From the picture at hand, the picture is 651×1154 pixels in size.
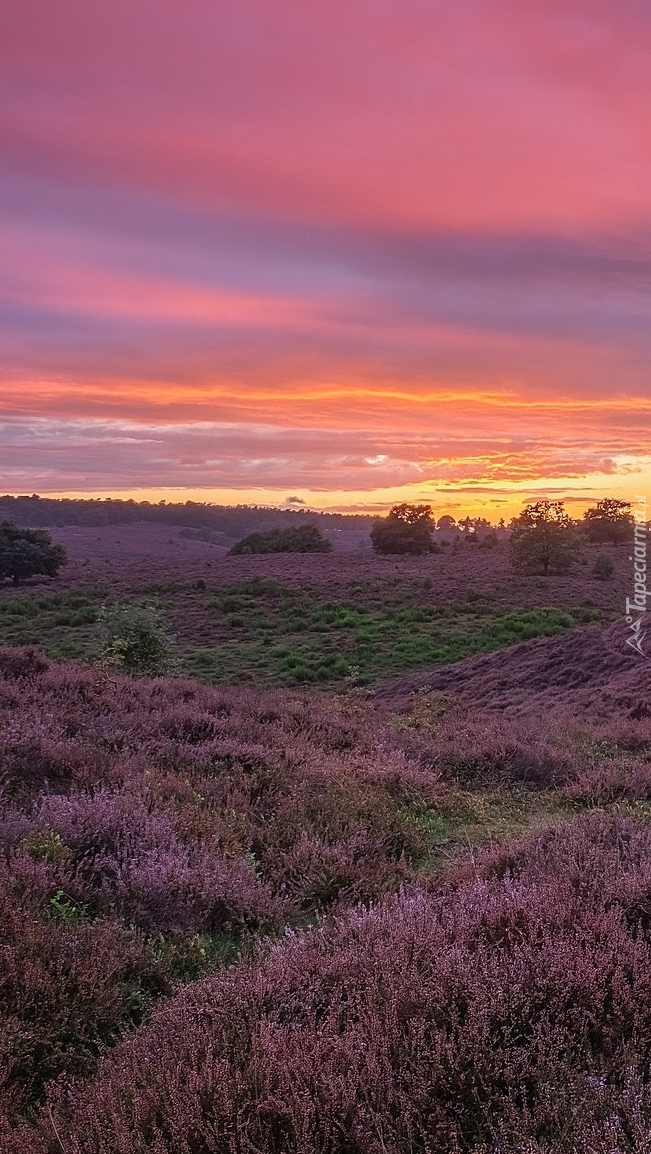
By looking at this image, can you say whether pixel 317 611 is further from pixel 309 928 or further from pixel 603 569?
pixel 309 928

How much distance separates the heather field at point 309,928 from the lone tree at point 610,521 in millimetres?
61741

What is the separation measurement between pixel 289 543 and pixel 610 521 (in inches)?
1223

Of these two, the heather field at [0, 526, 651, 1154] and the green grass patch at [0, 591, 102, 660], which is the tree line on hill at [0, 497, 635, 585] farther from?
the heather field at [0, 526, 651, 1154]

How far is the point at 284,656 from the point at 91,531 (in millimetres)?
76514

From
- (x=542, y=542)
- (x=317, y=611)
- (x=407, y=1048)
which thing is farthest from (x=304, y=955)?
(x=542, y=542)

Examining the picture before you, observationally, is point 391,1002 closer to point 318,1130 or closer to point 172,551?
point 318,1130

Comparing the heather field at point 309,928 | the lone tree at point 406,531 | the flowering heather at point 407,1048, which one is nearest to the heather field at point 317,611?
the lone tree at point 406,531

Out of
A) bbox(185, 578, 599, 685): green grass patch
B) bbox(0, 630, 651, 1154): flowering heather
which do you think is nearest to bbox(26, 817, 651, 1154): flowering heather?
bbox(0, 630, 651, 1154): flowering heather

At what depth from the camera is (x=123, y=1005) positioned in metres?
3.48

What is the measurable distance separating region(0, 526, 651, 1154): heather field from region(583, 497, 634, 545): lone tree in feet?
203

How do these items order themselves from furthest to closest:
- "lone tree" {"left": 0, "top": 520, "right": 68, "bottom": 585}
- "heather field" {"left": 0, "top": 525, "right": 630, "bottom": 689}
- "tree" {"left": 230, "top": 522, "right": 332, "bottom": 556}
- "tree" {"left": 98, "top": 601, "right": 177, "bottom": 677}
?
"tree" {"left": 230, "top": 522, "right": 332, "bottom": 556}, "lone tree" {"left": 0, "top": 520, "right": 68, "bottom": 585}, "heather field" {"left": 0, "top": 525, "right": 630, "bottom": 689}, "tree" {"left": 98, "top": 601, "right": 177, "bottom": 677}

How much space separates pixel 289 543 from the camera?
6888 cm

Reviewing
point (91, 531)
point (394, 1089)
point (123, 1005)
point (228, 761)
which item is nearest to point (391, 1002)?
point (394, 1089)

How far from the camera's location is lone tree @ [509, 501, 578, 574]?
4659 centimetres
